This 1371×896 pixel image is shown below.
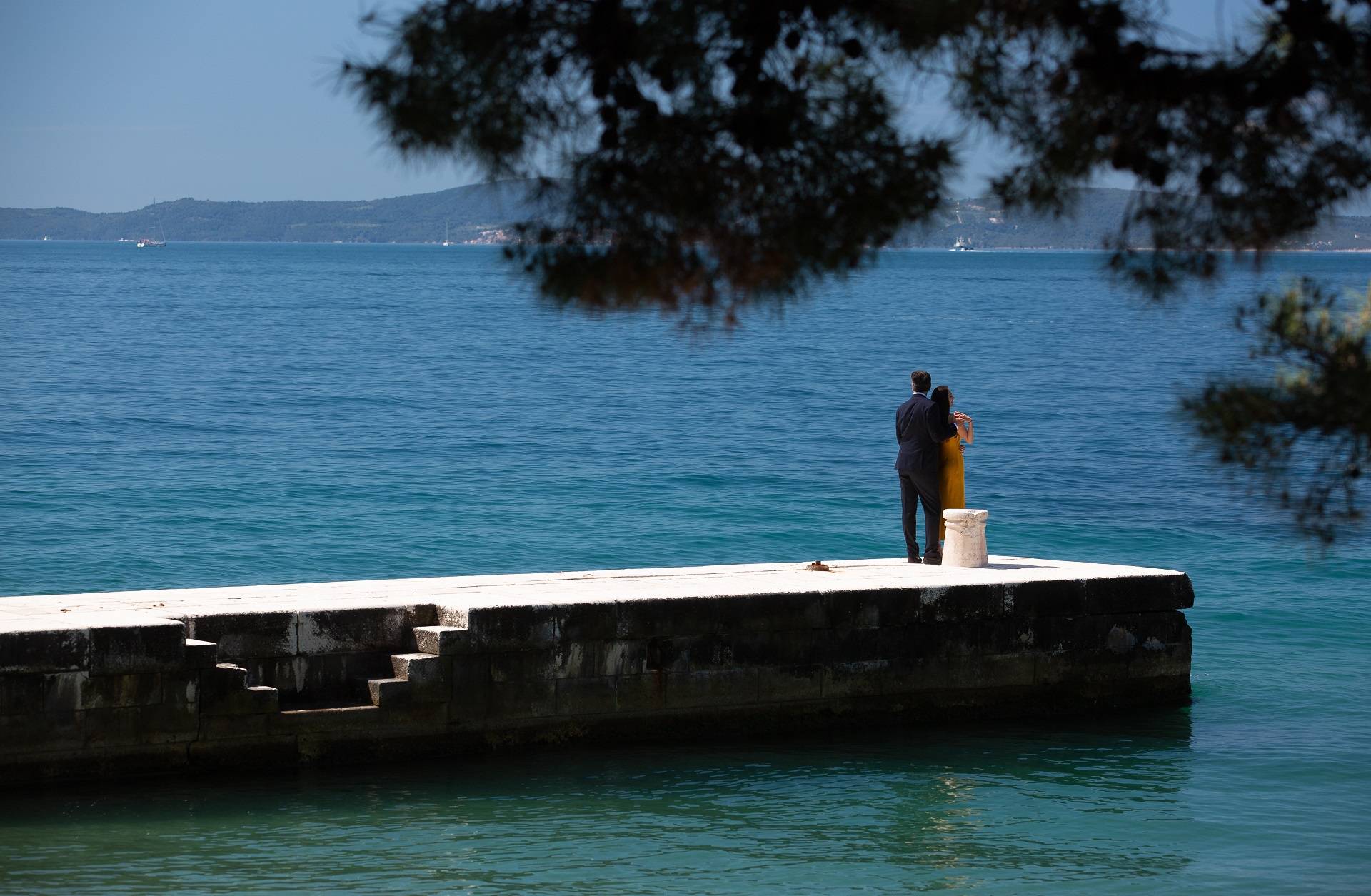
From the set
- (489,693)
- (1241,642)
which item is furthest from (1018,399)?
(489,693)

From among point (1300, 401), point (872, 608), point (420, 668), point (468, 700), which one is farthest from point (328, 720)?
point (1300, 401)

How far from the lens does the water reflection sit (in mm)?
9562

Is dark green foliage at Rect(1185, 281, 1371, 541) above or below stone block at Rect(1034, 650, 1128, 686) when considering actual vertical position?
above

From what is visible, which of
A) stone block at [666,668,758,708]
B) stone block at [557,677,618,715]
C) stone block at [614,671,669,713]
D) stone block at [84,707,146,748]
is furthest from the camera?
stone block at [666,668,758,708]

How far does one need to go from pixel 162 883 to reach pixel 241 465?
75.0 feet

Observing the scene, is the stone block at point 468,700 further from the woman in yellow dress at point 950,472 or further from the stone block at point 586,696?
the woman in yellow dress at point 950,472

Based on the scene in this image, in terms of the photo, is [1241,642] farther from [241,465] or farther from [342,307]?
[342,307]

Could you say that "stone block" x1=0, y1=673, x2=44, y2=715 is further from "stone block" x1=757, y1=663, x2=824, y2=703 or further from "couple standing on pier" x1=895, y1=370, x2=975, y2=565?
"couple standing on pier" x1=895, y1=370, x2=975, y2=565

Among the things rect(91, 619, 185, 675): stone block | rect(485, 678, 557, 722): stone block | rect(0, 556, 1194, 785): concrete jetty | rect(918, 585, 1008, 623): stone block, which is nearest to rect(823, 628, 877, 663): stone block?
rect(0, 556, 1194, 785): concrete jetty

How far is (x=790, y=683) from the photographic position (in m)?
Result: 12.3

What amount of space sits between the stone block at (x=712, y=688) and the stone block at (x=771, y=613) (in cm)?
32

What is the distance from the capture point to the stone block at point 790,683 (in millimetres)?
12180

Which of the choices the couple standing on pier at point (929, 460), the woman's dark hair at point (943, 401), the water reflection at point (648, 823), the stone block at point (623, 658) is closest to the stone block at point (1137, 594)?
the water reflection at point (648, 823)

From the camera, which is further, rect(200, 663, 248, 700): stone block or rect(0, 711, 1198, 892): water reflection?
rect(200, 663, 248, 700): stone block
